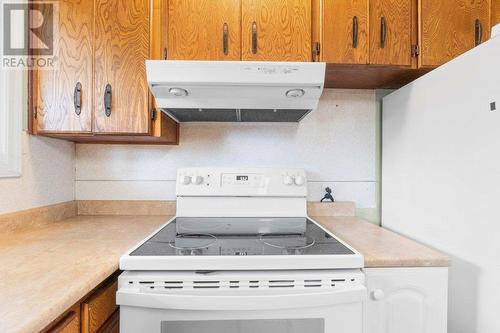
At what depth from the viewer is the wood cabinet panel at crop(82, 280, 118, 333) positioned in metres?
0.72

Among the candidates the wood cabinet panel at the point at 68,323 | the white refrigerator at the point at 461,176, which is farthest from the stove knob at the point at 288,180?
the wood cabinet panel at the point at 68,323

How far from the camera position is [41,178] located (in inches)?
52.0

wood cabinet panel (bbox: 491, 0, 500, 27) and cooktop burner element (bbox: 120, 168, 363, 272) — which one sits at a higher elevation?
wood cabinet panel (bbox: 491, 0, 500, 27)

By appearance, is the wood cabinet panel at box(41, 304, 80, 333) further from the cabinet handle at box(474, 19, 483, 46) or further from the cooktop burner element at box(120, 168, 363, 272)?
the cabinet handle at box(474, 19, 483, 46)

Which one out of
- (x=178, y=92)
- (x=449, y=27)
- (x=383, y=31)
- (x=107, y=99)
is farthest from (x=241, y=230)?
(x=449, y=27)

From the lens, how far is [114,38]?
3.97 ft

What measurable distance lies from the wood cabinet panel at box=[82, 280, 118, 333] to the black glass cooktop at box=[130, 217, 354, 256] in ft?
0.39

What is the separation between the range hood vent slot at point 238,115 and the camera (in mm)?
1344

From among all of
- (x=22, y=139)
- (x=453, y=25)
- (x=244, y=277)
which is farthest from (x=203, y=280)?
(x=453, y=25)

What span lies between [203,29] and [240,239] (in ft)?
2.95

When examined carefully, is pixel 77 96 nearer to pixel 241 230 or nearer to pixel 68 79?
pixel 68 79

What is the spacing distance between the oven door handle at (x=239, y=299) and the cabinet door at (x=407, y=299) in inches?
3.7

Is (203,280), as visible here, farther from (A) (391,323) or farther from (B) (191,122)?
(B) (191,122)

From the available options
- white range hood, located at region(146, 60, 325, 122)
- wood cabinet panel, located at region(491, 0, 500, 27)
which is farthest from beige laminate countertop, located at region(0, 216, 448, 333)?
wood cabinet panel, located at region(491, 0, 500, 27)
